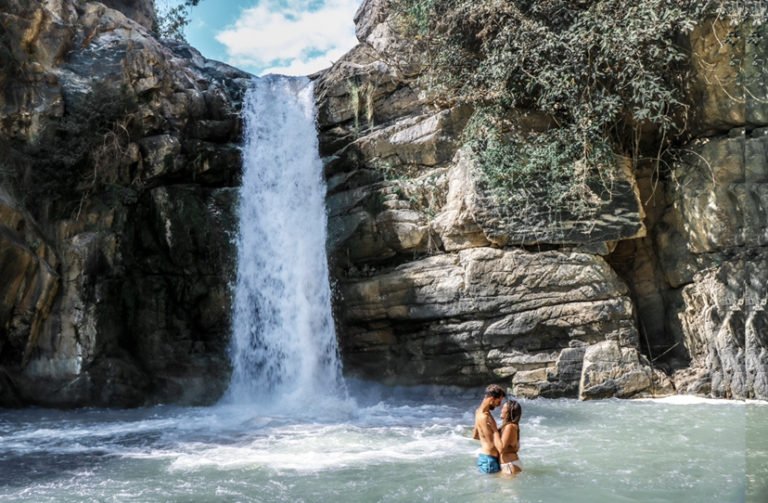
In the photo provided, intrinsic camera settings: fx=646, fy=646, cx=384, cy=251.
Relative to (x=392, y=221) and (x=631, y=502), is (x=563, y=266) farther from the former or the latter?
(x=631, y=502)

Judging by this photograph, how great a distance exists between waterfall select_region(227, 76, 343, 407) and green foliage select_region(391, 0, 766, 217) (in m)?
4.26

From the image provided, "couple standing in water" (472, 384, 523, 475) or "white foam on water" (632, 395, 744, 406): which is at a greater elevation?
"couple standing in water" (472, 384, 523, 475)

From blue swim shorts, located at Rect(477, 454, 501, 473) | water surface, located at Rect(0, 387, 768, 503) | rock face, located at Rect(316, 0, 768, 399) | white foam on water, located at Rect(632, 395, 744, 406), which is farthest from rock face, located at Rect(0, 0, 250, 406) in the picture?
white foam on water, located at Rect(632, 395, 744, 406)

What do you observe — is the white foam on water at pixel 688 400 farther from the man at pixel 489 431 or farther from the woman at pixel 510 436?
the man at pixel 489 431

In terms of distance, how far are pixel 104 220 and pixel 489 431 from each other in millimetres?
10805

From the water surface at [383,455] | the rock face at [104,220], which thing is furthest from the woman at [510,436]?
the rock face at [104,220]

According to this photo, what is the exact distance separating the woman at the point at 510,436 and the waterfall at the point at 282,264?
293 inches

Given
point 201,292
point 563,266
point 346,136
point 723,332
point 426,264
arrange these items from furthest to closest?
point 346,136, point 201,292, point 426,264, point 563,266, point 723,332

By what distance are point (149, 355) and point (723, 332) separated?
1188cm

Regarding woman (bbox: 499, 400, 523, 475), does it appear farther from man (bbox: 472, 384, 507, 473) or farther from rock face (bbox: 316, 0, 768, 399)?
rock face (bbox: 316, 0, 768, 399)

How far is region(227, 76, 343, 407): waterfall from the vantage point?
47.5 feet

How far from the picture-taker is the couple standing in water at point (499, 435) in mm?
6754

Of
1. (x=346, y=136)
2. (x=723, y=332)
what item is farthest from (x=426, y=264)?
(x=723, y=332)

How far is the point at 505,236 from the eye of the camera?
44.2 ft
